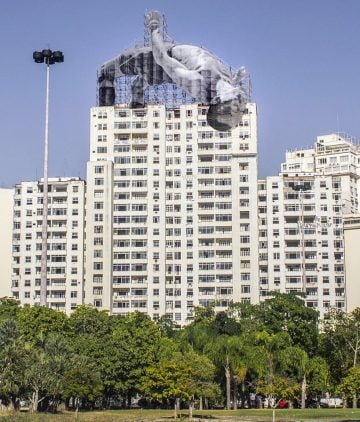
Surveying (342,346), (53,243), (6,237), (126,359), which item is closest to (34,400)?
(126,359)

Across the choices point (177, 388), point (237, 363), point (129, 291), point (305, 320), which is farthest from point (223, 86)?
point (177, 388)

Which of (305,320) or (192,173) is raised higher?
(192,173)

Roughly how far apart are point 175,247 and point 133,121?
21.6 m

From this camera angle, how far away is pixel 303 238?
131 m

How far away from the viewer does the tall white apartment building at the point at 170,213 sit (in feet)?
420

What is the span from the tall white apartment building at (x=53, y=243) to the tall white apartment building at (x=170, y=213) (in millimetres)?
2430

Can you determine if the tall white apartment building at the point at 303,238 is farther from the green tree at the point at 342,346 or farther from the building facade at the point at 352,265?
the green tree at the point at 342,346

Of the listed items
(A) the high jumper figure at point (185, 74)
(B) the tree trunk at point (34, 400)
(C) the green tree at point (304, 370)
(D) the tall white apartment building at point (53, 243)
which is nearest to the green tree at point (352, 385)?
(C) the green tree at point (304, 370)

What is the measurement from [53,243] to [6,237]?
27.0ft

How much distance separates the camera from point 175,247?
5108 inches

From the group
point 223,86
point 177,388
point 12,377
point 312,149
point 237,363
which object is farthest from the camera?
point 312,149

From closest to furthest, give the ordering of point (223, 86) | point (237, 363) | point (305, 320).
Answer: point (237, 363)
point (305, 320)
point (223, 86)

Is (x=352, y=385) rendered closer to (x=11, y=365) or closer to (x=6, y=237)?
(x=11, y=365)

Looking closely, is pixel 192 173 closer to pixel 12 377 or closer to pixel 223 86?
pixel 223 86
